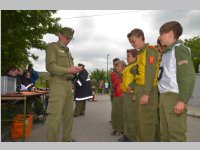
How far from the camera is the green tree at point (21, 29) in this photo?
1066cm

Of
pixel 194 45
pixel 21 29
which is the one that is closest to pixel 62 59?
pixel 21 29

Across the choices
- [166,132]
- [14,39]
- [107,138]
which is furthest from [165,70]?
[14,39]

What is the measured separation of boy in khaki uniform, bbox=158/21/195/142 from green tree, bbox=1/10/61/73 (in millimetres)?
6928

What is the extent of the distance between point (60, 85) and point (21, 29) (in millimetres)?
7531

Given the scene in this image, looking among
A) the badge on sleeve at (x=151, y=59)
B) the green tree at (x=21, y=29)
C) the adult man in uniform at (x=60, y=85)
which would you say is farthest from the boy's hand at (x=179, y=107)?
the green tree at (x=21, y=29)

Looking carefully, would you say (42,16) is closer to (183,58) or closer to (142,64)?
(142,64)

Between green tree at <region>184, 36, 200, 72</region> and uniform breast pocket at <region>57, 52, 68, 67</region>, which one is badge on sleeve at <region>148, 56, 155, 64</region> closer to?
uniform breast pocket at <region>57, 52, 68, 67</region>

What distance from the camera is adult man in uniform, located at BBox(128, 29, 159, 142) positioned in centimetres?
454

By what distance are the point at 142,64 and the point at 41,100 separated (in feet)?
18.5

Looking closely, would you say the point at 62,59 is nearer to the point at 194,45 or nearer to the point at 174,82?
the point at 174,82

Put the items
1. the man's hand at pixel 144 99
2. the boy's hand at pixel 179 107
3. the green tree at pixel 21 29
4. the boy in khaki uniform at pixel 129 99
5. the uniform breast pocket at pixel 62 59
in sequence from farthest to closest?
the green tree at pixel 21 29 < the boy in khaki uniform at pixel 129 99 < the uniform breast pocket at pixel 62 59 < the man's hand at pixel 144 99 < the boy's hand at pixel 179 107

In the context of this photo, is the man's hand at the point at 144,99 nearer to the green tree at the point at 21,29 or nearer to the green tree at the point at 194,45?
the green tree at the point at 21,29

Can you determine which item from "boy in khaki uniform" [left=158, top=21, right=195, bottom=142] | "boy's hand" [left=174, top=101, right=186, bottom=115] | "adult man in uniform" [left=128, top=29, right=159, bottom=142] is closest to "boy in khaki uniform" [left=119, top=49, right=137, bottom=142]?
"adult man in uniform" [left=128, top=29, right=159, bottom=142]

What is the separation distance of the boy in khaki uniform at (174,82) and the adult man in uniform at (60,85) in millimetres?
1776
